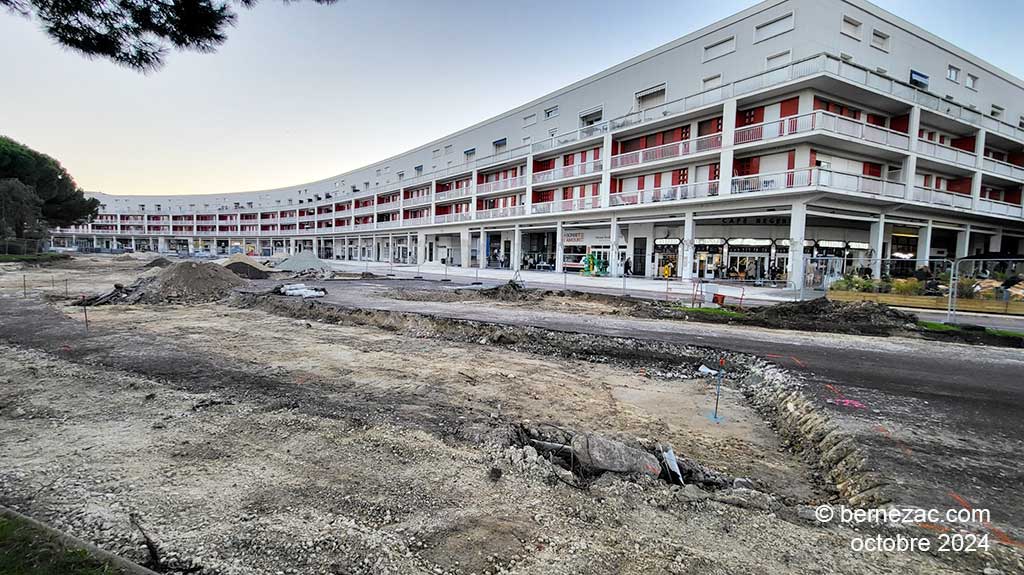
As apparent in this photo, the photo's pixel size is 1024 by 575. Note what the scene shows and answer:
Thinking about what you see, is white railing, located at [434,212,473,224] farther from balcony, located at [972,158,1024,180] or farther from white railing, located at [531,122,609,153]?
balcony, located at [972,158,1024,180]

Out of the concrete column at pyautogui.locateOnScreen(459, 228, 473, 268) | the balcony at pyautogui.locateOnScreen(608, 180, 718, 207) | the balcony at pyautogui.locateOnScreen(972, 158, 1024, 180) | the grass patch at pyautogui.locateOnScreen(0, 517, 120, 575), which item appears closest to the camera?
the grass patch at pyautogui.locateOnScreen(0, 517, 120, 575)

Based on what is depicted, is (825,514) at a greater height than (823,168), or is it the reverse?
(823,168)

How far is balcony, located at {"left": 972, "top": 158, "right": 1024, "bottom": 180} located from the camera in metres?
30.7

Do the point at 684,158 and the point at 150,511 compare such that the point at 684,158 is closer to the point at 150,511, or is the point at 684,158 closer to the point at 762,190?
the point at 762,190

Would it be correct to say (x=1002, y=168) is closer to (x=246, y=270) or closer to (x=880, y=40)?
(x=880, y=40)

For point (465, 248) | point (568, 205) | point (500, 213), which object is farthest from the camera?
point (465, 248)

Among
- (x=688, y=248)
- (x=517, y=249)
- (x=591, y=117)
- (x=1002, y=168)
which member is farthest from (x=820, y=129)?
Answer: (x=517, y=249)

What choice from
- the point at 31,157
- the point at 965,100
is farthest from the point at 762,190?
the point at 31,157

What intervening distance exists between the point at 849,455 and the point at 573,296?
1509cm

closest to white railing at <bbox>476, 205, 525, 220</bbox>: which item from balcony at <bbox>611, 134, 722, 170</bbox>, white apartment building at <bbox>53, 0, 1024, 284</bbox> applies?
white apartment building at <bbox>53, 0, 1024, 284</bbox>

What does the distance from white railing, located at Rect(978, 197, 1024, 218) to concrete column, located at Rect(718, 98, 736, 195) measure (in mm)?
19823

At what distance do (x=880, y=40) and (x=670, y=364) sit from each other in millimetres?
31994

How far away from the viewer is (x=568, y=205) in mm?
36094

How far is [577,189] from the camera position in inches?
1446
